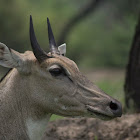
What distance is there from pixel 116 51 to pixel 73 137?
1800 cm

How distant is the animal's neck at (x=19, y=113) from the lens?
6.70 m

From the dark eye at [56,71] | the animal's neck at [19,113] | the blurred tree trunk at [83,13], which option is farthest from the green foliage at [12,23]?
the dark eye at [56,71]

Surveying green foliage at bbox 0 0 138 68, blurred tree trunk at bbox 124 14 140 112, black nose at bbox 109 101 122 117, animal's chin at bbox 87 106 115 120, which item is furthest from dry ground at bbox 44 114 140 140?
green foliage at bbox 0 0 138 68

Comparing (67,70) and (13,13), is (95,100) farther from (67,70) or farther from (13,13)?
(13,13)

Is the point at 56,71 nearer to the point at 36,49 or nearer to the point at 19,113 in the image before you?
the point at 36,49

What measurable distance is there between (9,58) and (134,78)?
4.64 m

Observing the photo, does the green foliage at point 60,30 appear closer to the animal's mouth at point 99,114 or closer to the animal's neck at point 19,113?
the animal's neck at point 19,113

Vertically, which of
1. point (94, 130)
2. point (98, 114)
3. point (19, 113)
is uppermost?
point (98, 114)

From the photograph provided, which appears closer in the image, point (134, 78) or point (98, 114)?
point (98, 114)

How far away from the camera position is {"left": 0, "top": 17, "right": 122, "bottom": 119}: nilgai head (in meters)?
6.53

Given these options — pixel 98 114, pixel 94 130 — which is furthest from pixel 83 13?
pixel 98 114

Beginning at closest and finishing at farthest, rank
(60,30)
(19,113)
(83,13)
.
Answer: (19,113), (83,13), (60,30)

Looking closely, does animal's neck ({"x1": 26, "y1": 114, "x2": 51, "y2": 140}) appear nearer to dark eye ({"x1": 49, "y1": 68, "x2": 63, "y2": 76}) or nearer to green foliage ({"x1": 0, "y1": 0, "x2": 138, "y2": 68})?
dark eye ({"x1": 49, "y1": 68, "x2": 63, "y2": 76})

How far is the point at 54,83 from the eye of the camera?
6.56m
